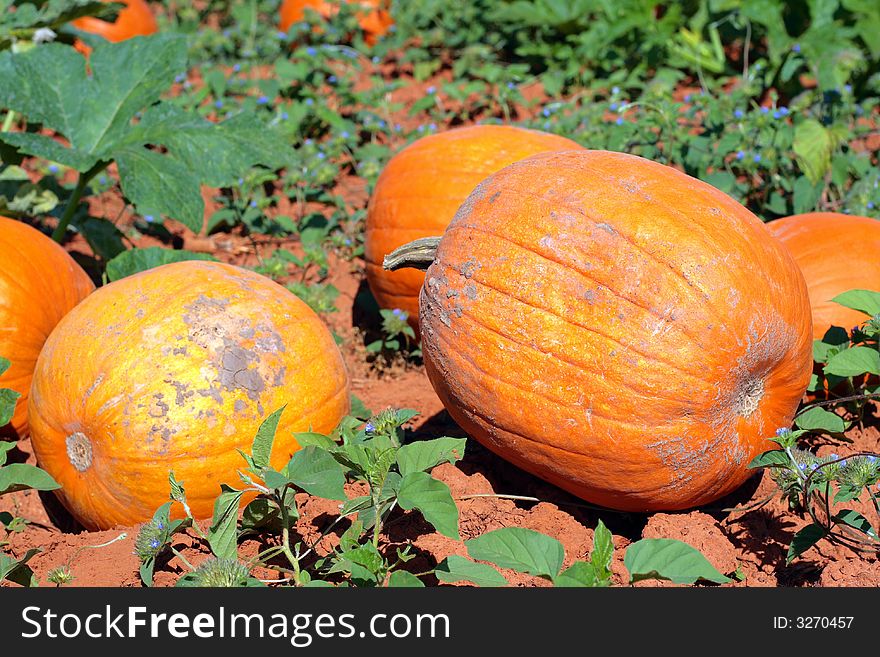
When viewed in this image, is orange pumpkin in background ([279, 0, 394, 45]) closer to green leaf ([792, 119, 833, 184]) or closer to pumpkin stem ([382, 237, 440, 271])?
green leaf ([792, 119, 833, 184])

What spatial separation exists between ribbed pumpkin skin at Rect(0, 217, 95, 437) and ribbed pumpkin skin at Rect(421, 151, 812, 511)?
1.53 m

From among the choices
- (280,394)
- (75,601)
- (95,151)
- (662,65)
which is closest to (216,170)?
(95,151)

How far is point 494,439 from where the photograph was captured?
2.85 meters

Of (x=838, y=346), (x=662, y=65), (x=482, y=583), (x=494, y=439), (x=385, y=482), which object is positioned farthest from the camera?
(x=662, y=65)

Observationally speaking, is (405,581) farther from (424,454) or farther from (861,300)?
(861,300)

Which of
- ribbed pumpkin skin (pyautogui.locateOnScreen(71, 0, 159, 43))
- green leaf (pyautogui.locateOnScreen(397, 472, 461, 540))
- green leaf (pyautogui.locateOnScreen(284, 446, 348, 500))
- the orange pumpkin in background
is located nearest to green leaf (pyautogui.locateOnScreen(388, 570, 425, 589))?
green leaf (pyautogui.locateOnScreen(397, 472, 461, 540))

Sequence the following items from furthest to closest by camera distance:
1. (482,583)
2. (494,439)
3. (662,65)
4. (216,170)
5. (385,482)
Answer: (662,65)
(216,170)
(494,439)
(385,482)
(482,583)

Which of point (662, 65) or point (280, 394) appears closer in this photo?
point (280, 394)

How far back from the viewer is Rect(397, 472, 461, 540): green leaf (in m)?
2.32

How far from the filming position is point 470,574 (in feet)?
7.28

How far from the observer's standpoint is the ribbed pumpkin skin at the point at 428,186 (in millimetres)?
3883

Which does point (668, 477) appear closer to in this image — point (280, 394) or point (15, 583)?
point (280, 394)

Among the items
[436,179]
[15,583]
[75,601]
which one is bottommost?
[15,583]

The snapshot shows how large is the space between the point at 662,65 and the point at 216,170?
3.73 meters
